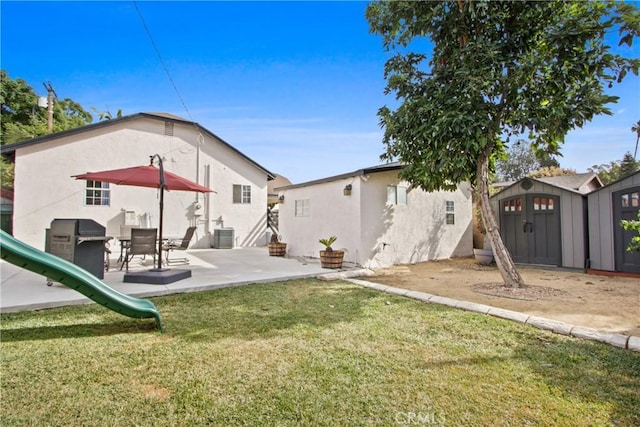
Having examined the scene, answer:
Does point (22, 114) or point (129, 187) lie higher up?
point (22, 114)

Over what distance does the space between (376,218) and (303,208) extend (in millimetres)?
2953

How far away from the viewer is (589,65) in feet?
16.5

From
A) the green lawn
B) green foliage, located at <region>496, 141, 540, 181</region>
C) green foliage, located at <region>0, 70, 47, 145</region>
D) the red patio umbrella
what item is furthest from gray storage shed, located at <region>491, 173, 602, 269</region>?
green foliage, located at <region>496, 141, 540, 181</region>

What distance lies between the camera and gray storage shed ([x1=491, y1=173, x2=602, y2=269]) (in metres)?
7.99

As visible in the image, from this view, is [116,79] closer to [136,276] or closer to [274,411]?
[136,276]

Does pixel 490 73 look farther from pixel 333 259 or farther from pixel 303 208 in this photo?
pixel 303 208

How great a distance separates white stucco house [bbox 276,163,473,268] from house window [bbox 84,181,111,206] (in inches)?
260

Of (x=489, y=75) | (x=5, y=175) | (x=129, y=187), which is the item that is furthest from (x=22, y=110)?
(x=489, y=75)

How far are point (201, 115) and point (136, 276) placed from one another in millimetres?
10660

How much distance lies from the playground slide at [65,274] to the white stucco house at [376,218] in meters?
5.82

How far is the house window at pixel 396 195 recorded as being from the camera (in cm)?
892

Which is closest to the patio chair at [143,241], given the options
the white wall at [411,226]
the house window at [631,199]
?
the white wall at [411,226]

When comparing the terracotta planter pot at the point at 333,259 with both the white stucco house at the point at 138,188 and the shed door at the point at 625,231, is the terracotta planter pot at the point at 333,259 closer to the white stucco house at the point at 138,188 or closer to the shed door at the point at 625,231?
the white stucco house at the point at 138,188

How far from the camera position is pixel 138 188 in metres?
11.8
